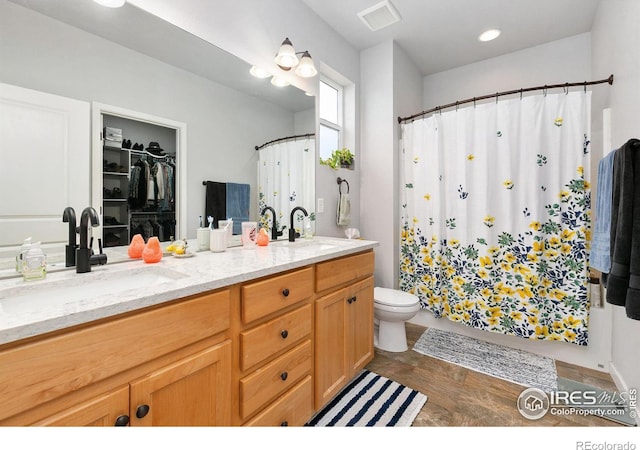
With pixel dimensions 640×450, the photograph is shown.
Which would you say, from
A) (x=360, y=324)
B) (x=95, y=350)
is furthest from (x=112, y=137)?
(x=360, y=324)

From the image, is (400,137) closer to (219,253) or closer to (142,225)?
(219,253)

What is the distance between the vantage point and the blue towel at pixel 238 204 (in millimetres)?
1672

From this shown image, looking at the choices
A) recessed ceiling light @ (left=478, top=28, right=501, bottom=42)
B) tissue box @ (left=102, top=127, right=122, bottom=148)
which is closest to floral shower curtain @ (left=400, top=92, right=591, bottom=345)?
recessed ceiling light @ (left=478, top=28, right=501, bottom=42)

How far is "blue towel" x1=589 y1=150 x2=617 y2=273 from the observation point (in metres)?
1.31

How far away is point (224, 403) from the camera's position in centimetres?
99

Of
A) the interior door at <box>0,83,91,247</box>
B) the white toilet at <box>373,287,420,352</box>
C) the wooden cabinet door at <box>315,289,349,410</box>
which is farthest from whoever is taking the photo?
the white toilet at <box>373,287,420,352</box>

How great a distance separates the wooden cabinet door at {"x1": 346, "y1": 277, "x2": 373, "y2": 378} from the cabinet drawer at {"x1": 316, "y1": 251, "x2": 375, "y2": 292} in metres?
0.07

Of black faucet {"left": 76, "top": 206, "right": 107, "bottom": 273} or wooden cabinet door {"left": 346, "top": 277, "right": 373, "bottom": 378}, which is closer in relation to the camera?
black faucet {"left": 76, "top": 206, "right": 107, "bottom": 273}

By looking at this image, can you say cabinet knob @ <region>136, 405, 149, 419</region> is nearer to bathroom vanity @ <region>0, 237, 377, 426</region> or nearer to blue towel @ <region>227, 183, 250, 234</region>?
bathroom vanity @ <region>0, 237, 377, 426</region>

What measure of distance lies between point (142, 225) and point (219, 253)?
375mm

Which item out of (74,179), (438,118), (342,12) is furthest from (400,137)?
(74,179)

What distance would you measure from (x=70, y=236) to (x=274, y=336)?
878mm

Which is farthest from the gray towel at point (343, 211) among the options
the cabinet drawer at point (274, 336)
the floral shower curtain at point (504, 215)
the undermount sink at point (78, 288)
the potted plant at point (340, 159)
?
the undermount sink at point (78, 288)

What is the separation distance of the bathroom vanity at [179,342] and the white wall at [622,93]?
158cm
